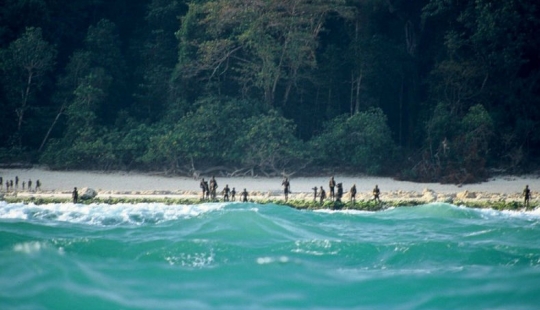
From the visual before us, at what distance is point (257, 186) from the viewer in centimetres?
3189

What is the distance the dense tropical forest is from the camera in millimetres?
33875

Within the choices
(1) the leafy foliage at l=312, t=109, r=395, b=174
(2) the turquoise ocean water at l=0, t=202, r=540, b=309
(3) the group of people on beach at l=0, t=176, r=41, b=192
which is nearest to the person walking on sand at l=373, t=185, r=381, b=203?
(2) the turquoise ocean water at l=0, t=202, r=540, b=309

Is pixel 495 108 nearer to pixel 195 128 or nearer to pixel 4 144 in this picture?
pixel 195 128

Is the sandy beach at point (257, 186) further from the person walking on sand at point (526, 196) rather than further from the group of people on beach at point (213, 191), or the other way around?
the group of people on beach at point (213, 191)

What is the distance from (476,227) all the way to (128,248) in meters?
10.1

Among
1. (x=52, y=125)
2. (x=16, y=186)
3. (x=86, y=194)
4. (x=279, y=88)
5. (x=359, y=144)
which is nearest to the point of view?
(x=86, y=194)

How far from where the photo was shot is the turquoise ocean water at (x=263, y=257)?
1673 centimetres

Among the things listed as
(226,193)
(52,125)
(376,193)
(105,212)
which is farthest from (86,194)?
(376,193)

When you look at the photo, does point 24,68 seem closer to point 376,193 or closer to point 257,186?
point 257,186

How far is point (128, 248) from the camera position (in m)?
20.8

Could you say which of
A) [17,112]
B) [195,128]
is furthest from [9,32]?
[195,128]

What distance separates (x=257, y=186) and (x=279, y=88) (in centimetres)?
707

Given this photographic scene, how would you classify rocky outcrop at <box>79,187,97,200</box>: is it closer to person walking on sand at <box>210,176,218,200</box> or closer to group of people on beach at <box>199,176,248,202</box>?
group of people on beach at <box>199,176,248,202</box>

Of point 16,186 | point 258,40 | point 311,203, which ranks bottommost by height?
point 311,203
